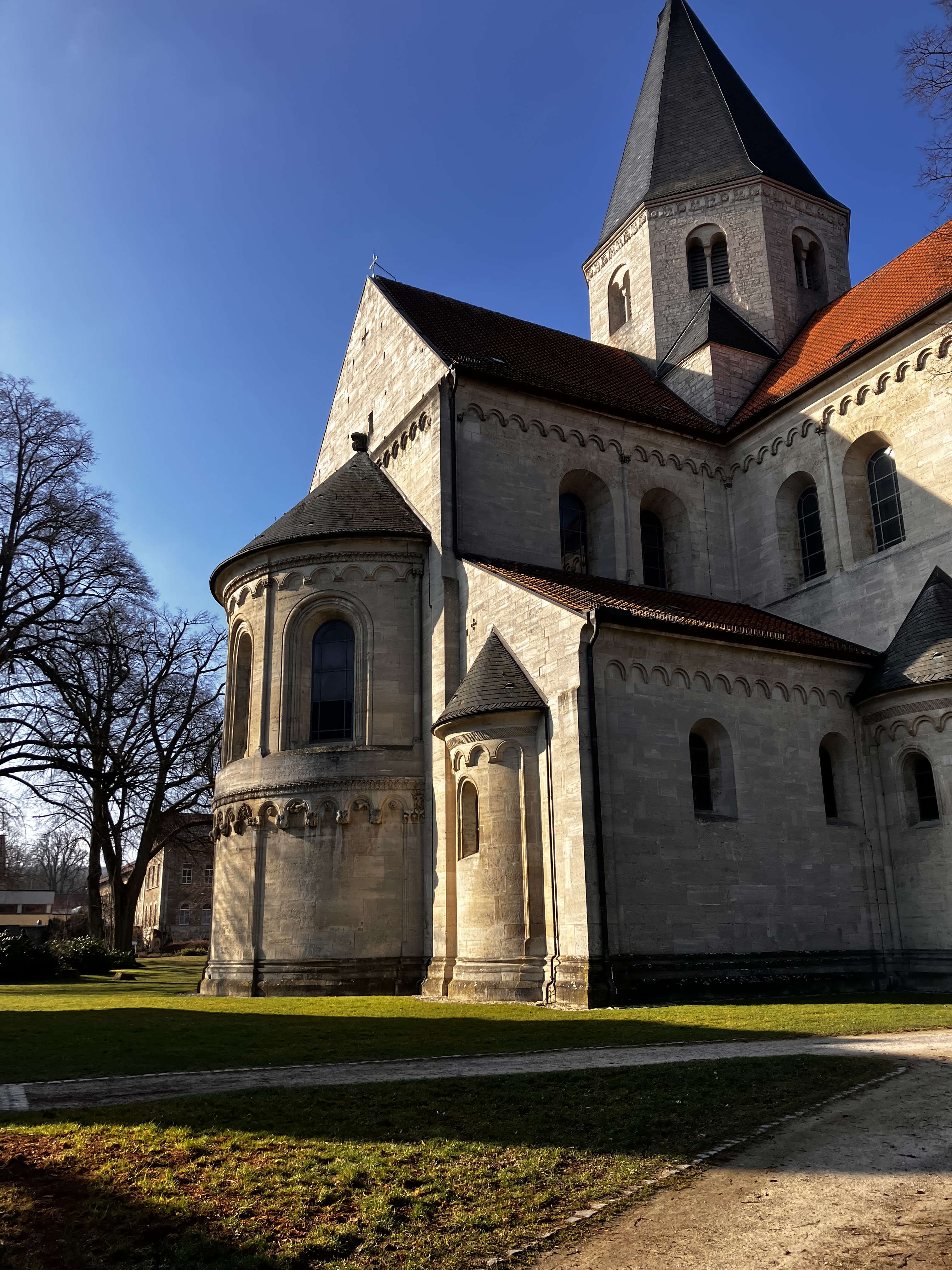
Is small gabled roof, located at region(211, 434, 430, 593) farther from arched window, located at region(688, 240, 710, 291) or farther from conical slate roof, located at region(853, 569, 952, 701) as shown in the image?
arched window, located at region(688, 240, 710, 291)

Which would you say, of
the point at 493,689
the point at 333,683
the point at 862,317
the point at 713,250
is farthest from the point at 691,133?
the point at 493,689

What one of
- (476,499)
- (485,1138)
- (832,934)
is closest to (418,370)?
(476,499)

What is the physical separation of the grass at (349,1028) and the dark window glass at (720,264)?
21926 millimetres

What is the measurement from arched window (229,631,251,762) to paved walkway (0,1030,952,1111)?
46.5 feet

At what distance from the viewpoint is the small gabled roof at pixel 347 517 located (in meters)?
22.9

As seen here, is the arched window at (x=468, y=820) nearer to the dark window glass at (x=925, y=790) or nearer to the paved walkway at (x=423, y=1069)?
the paved walkway at (x=423, y=1069)

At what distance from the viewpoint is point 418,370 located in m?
25.1

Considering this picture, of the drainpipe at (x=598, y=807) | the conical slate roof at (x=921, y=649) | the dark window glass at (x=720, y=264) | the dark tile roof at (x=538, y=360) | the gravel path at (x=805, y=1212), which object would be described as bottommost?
the gravel path at (x=805, y=1212)

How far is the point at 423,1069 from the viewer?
9672mm

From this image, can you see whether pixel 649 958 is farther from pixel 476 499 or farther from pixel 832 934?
pixel 476 499

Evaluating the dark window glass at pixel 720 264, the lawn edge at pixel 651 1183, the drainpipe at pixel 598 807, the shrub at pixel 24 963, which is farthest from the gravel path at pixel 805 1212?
the dark window glass at pixel 720 264

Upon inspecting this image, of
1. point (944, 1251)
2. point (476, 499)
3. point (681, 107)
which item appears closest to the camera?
point (944, 1251)

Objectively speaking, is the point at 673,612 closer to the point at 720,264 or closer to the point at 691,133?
the point at 720,264

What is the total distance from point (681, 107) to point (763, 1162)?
36140 mm
